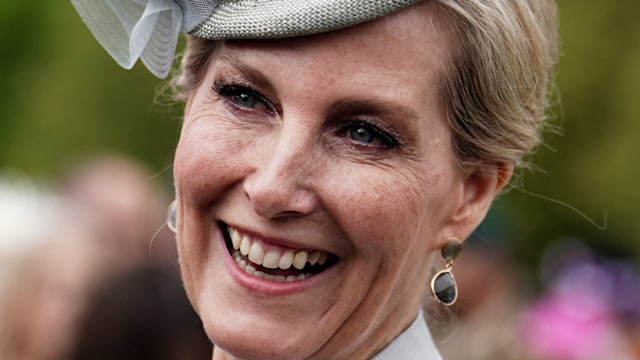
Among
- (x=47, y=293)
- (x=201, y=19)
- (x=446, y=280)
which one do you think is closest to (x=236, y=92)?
(x=201, y=19)

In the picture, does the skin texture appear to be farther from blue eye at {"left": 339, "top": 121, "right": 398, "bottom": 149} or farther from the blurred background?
the blurred background

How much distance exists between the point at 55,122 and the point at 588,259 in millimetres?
7554

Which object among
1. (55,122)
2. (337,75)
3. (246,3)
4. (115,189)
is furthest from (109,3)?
(55,122)

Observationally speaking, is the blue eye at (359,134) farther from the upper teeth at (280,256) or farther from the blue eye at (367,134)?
the upper teeth at (280,256)

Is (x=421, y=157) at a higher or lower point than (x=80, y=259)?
higher

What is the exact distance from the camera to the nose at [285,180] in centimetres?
296

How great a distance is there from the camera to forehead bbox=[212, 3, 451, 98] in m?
3.00

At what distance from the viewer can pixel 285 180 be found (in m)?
2.96

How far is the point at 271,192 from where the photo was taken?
117 inches

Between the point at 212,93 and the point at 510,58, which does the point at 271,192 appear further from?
the point at 510,58

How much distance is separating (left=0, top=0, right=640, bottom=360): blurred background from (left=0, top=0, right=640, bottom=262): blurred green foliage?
0.02 m

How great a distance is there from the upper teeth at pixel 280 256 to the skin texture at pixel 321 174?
0.03 metres

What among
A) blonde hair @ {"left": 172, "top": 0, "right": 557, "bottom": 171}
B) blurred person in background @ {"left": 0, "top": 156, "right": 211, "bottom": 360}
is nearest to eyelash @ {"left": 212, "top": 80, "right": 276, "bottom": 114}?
blonde hair @ {"left": 172, "top": 0, "right": 557, "bottom": 171}

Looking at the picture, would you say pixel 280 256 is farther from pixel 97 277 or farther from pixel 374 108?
pixel 97 277
